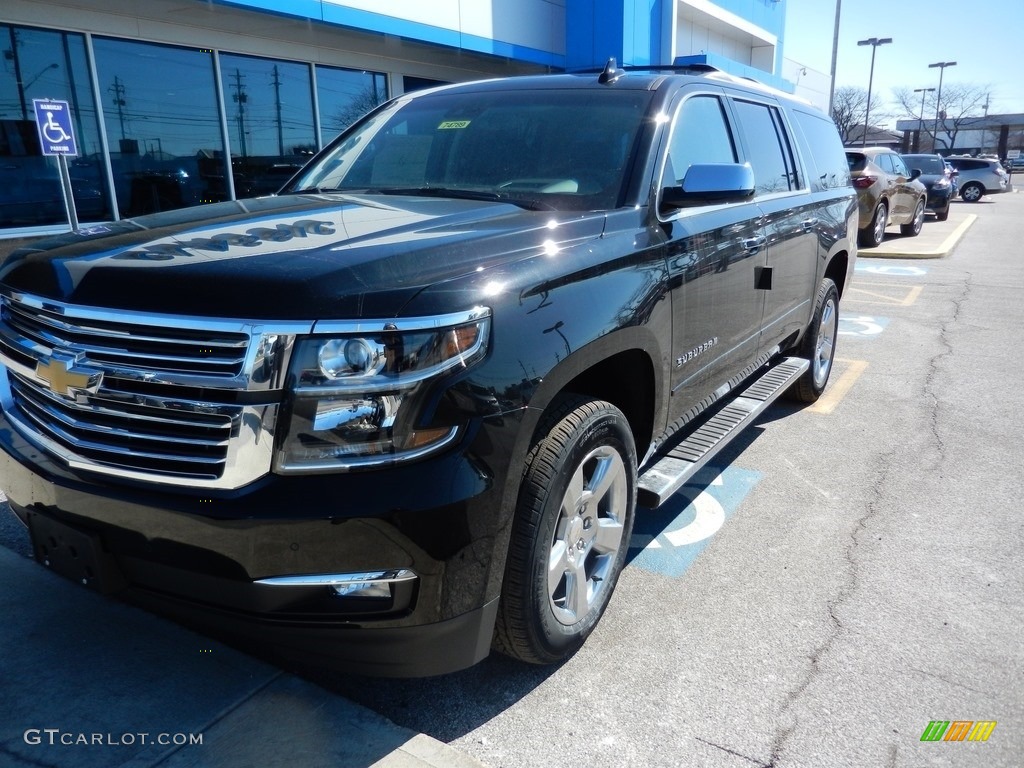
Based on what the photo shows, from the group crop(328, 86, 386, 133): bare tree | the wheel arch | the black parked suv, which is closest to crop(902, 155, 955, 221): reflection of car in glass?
crop(328, 86, 386, 133): bare tree

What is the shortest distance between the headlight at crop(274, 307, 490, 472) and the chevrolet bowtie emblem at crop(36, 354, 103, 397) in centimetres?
58

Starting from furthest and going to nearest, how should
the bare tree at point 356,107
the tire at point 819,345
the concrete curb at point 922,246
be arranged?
1. the concrete curb at point 922,246
2. the bare tree at point 356,107
3. the tire at point 819,345

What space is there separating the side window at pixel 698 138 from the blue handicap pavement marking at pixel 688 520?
1.59 meters

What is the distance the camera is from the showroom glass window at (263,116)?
11.6 metres

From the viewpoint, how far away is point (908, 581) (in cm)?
327

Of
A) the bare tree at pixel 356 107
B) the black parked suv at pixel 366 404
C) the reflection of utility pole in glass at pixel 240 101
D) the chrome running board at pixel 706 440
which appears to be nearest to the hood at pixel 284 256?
the black parked suv at pixel 366 404

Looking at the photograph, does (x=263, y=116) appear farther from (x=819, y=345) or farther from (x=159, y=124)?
(x=819, y=345)

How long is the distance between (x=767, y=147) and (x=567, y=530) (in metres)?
2.88

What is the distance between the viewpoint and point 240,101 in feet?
38.2

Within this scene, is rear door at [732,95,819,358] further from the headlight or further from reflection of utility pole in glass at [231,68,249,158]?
reflection of utility pole in glass at [231,68,249,158]

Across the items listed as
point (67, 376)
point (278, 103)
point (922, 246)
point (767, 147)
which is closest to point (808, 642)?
point (67, 376)

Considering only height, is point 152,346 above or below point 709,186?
below

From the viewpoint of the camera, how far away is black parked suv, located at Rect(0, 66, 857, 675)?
75.8 inches

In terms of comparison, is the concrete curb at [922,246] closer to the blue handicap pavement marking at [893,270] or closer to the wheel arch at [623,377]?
the blue handicap pavement marking at [893,270]
